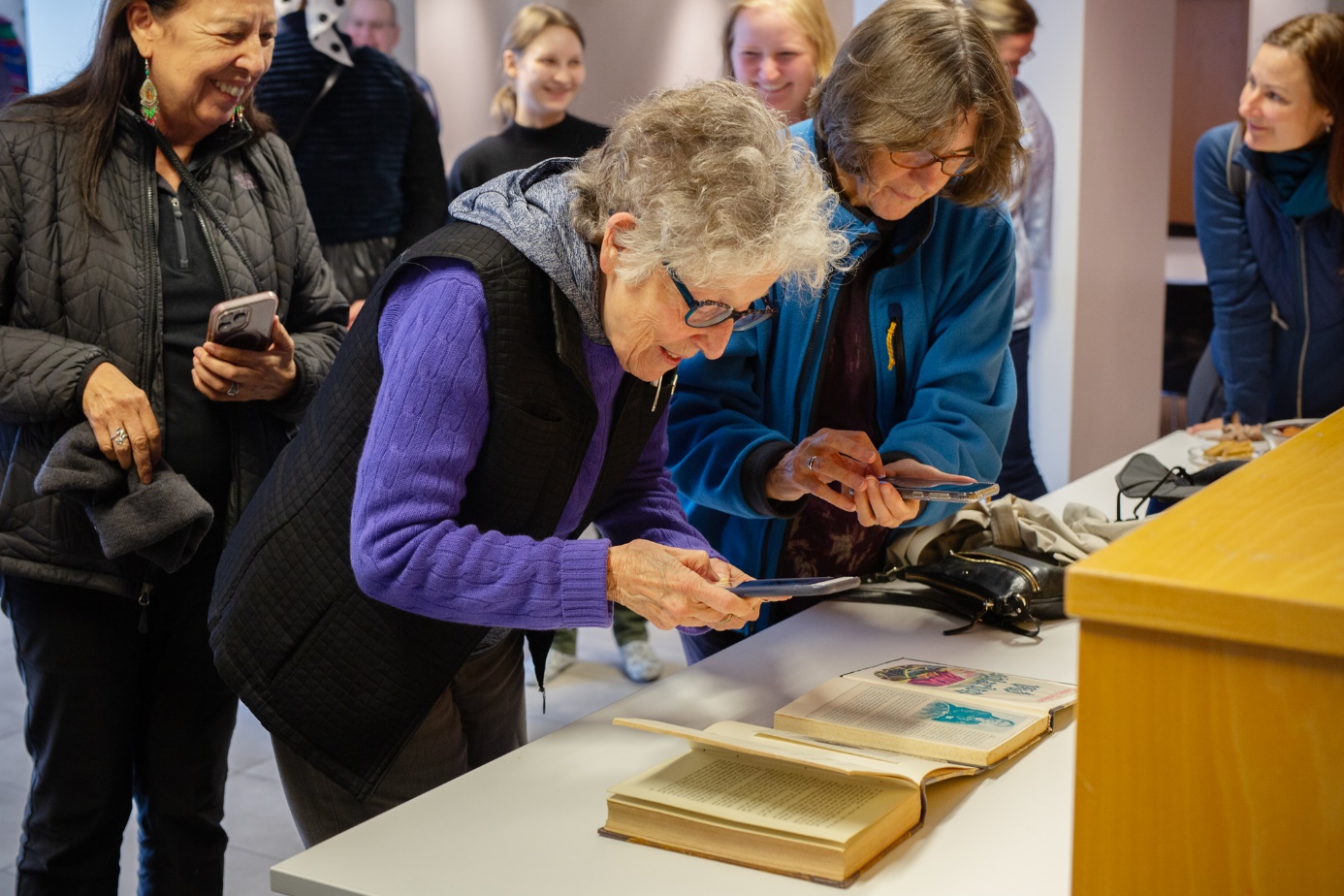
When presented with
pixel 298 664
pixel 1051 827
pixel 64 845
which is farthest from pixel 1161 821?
pixel 64 845

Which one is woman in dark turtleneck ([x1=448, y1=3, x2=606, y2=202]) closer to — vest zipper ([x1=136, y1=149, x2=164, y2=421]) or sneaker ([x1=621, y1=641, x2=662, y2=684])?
sneaker ([x1=621, y1=641, x2=662, y2=684])

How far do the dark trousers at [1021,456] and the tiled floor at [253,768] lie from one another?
Answer: 4.28 ft

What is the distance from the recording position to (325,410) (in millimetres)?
1521

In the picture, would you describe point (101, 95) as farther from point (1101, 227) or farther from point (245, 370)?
point (1101, 227)

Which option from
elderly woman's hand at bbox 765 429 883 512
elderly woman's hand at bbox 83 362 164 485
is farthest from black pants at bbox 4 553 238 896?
elderly woman's hand at bbox 765 429 883 512

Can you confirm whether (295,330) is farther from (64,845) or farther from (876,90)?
(876,90)

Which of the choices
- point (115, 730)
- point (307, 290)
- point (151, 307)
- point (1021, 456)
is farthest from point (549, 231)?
point (1021, 456)

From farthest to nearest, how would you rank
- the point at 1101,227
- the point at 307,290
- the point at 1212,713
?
the point at 1101,227, the point at 307,290, the point at 1212,713

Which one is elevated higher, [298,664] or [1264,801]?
[1264,801]

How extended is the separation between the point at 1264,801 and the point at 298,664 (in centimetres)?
106

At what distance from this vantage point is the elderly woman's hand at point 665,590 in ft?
4.46

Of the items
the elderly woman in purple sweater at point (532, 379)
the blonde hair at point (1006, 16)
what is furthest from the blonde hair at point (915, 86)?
the blonde hair at point (1006, 16)

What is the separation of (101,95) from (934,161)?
123 cm

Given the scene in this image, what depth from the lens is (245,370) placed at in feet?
6.47
